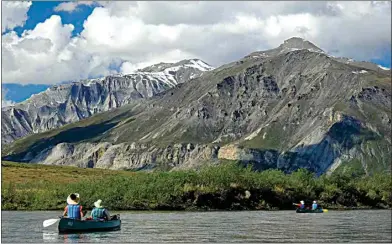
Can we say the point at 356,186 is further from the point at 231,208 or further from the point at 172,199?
the point at 172,199

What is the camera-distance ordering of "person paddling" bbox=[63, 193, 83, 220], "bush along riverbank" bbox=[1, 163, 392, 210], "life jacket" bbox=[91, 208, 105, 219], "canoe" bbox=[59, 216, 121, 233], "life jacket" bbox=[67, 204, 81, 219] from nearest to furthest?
"canoe" bbox=[59, 216, 121, 233], "person paddling" bbox=[63, 193, 83, 220], "life jacket" bbox=[67, 204, 81, 219], "life jacket" bbox=[91, 208, 105, 219], "bush along riverbank" bbox=[1, 163, 392, 210]

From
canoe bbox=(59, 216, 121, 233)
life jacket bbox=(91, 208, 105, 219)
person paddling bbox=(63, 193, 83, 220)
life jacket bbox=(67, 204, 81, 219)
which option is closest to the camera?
canoe bbox=(59, 216, 121, 233)

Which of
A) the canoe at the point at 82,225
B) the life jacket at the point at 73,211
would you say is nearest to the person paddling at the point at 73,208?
the life jacket at the point at 73,211

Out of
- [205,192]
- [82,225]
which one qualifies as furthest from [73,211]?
[205,192]

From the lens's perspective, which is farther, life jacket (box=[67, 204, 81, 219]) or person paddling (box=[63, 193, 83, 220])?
life jacket (box=[67, 204, 81, 219])

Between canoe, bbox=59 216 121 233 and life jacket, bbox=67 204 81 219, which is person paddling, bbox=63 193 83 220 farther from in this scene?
canoe, bbox=59 216 121 233

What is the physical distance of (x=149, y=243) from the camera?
4709 centimetres

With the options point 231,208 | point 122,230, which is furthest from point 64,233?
point 231,208

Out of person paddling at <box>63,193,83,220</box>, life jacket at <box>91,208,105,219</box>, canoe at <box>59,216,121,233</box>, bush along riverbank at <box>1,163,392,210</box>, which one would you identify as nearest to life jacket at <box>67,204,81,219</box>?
person paddling at <box>63,193,83,220</box>

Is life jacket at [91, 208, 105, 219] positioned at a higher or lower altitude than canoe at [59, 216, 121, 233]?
higher

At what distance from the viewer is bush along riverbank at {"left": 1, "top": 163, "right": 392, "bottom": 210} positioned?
123188 mm

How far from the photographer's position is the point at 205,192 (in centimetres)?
13200

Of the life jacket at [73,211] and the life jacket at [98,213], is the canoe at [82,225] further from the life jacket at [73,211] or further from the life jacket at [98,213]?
the life jacket at [98,213]

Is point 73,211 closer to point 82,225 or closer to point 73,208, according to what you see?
point 73,208
